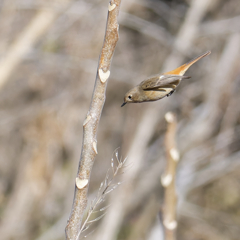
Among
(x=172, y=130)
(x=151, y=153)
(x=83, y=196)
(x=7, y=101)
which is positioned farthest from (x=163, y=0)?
(x=83, y=196)

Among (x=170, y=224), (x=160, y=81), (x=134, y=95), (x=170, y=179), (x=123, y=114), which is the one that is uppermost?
(x=160, y=81)

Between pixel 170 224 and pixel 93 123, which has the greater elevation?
pixel 93 123

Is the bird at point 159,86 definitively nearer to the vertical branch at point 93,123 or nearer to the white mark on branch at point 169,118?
the white mark on branch at point 169,118

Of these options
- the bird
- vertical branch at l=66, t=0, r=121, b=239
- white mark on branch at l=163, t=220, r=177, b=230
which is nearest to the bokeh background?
white mark on branch at l=163, t=220, r=177, b=230

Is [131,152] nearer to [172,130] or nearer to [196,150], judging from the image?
[196,150]

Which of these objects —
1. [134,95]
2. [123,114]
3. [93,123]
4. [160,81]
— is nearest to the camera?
[93,123]

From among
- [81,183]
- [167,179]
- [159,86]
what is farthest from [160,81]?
[81,183]

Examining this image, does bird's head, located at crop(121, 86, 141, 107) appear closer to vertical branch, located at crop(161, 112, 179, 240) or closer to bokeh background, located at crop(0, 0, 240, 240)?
vertical branch, located at crop(161, 112, 179, 240)

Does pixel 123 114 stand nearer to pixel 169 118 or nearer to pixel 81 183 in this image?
pixel 169 118

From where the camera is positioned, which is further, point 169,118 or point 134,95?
point 134,95

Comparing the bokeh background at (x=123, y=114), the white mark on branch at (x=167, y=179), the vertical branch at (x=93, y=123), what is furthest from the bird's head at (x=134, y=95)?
the bokeh background at (x=123, y=114)
